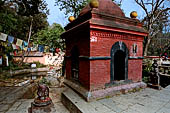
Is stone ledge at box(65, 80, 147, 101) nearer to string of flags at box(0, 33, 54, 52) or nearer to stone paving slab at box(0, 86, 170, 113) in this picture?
stone paving slab at box(0, 86, 170, 113)

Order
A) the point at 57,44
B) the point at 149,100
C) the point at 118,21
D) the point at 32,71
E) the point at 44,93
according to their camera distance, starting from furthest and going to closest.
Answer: the point at 32,71, the point at 57,44, the point at 118,21, the point at 149,100, the point at 44,93

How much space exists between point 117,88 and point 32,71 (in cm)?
1498

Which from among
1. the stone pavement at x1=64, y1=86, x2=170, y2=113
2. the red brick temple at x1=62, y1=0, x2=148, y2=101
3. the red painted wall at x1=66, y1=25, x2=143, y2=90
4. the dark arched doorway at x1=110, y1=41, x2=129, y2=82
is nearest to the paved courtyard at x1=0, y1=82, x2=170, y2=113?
the stone pavement at x1=64, y1=86, x2=170, y2=113

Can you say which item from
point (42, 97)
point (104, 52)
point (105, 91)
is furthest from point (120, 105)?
point (42, 97)

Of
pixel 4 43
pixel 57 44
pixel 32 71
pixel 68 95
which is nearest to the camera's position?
pixel 68 95

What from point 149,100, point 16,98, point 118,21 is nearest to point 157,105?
point 149,100

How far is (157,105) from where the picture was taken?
363 cm

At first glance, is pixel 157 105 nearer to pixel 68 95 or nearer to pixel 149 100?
pixel 149 100

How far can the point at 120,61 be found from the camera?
5195mm

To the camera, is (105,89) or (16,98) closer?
(105,89)

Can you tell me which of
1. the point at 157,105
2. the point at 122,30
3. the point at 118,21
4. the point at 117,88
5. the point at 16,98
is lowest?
the point at 16,98

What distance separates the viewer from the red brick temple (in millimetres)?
3965

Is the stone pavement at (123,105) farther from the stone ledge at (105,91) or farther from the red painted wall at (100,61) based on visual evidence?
the red painted wall at (100,61)

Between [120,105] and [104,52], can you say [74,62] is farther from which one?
[120,105]
